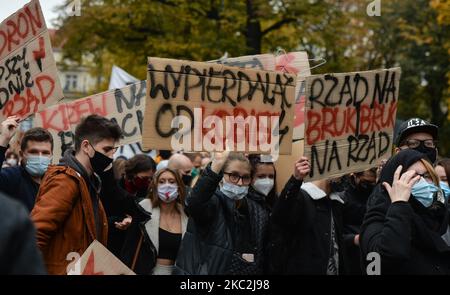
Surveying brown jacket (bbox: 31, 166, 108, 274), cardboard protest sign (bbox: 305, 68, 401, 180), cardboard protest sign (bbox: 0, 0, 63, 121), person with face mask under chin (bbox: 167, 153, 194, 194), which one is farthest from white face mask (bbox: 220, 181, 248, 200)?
person with face mask under chin (bbox: 167, 153, 194, 194)

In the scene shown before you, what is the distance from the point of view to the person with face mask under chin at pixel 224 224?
5.12 meters

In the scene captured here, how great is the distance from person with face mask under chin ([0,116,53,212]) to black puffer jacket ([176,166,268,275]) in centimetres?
111

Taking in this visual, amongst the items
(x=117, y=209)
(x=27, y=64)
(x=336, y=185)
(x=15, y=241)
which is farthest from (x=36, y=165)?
(x=15, y=241)

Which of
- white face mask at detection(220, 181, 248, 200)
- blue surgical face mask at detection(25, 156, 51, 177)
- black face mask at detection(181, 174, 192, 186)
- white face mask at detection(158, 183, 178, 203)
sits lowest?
black face mask at detection(181, 174, 192, 186)

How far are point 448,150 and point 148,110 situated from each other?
28118 mm

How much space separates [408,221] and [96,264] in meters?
1.59

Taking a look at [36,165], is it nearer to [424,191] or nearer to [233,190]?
[233,190]

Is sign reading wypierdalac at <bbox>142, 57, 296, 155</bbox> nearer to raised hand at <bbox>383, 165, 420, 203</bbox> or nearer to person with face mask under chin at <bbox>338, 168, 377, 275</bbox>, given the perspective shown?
person with face mask under chin at <bbox>338, 168, 377, 275</bbox>

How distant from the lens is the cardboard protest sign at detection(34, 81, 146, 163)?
7148 millimetres

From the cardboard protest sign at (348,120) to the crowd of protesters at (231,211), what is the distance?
201 millimetres

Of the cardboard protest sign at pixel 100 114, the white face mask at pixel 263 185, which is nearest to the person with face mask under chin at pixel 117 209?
the white face mask at pixel 263 185

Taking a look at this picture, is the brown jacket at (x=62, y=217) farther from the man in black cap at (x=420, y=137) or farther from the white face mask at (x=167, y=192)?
the man in black cap at (x=420, y=137)

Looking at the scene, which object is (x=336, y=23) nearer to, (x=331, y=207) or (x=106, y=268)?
(x=331, y=207)
